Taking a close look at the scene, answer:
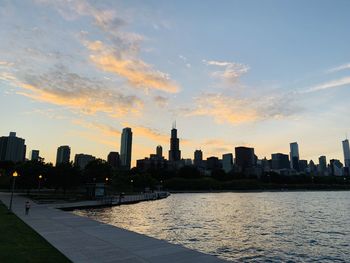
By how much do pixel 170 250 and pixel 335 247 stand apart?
67.6 ft

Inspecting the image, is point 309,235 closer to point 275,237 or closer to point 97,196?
point 275,237

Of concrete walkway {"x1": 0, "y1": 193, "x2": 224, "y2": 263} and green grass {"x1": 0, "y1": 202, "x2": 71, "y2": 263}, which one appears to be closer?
green grass {"x1": 0, "y1": 202, "x2": 71, "y2": 263}

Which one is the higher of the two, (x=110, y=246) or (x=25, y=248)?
(x=25, y=248)

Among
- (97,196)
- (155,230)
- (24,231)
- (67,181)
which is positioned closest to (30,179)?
(67,181)

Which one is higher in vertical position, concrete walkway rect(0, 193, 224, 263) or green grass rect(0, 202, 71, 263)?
green grass rect(0, 202, 71, 263)

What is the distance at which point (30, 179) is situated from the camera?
93.1 m

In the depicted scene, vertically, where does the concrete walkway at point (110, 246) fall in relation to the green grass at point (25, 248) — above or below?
below

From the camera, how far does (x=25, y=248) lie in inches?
736

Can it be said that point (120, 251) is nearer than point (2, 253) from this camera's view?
No

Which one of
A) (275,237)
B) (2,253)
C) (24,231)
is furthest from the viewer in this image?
(275,237)

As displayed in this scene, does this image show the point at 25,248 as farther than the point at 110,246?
No

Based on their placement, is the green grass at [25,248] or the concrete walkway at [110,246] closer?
the green grass at [25,248]

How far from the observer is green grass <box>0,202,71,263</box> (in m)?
16.2

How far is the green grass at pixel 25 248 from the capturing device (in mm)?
16250
